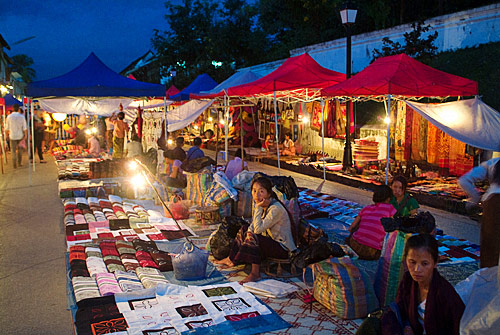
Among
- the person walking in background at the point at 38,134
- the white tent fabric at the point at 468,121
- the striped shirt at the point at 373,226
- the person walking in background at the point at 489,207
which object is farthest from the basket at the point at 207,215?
the person walking in background at the point at 38,134

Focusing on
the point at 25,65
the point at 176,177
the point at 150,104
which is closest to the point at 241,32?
the point at 150,104

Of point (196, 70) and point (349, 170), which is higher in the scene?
point (196, 70)

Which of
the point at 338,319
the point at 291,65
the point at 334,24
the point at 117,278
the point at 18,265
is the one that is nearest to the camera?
the point at 338,319

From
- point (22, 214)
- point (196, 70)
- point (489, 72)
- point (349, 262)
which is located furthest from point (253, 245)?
point (196, 70)

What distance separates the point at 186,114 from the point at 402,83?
778 centimetres

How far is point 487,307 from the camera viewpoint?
2.13m

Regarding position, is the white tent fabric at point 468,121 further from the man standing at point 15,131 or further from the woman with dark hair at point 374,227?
the man standing at point 15,131

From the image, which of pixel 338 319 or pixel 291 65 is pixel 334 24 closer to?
pixel 291 65

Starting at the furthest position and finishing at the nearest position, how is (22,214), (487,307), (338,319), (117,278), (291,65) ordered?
A: (291,65) → (22,214) → (117,278) → (338,319) → (487,307)

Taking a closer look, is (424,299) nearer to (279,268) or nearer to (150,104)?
(279,268)

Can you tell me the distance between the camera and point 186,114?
14531mm

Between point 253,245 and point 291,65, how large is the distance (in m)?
6.69

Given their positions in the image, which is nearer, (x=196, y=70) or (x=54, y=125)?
(x=54, y=125)

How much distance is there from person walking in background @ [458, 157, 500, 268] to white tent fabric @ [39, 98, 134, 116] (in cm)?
1242
